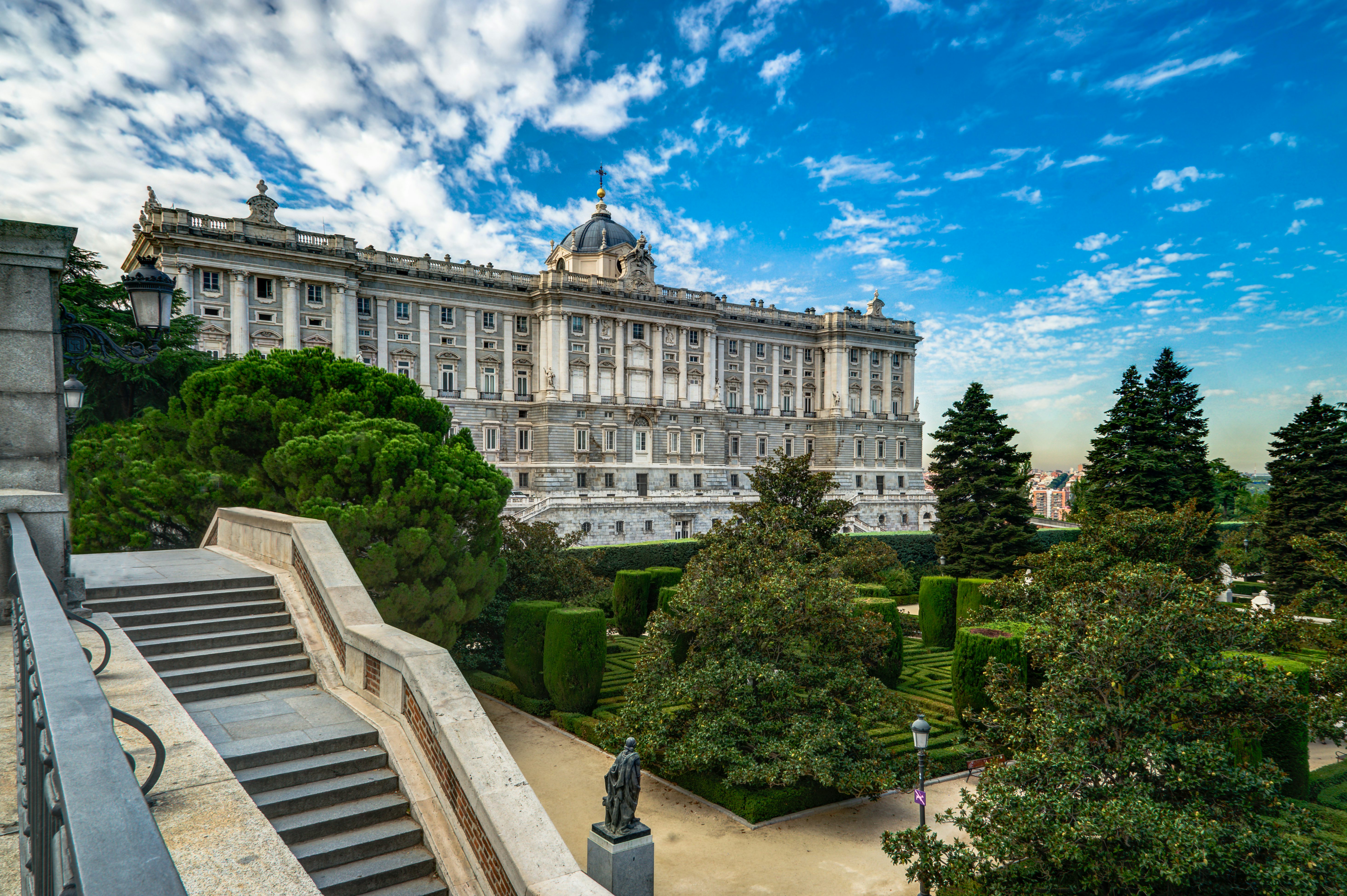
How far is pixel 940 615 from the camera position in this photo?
28094mm

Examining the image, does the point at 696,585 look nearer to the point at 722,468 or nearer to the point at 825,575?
the point at 825,575

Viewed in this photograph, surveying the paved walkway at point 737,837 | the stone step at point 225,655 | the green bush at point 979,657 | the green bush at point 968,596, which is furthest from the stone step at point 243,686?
the green bush at point 968,596

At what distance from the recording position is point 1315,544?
17281 millimetres

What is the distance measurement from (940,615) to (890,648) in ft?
25.6

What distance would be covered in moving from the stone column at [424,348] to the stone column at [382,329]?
232cm

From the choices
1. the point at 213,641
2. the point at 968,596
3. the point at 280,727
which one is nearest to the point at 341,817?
the point at 280,727

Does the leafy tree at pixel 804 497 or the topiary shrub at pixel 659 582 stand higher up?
the leafy tree at pixel 804 497

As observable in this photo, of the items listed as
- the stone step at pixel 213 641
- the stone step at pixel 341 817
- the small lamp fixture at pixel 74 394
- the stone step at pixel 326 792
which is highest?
the small lamp fixture at pixel 74 394

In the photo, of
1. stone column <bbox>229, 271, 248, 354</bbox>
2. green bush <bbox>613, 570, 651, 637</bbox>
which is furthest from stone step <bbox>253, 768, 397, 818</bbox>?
stone column <bbox>229, 271, 248, 354</bbox>

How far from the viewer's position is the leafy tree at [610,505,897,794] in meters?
13.0

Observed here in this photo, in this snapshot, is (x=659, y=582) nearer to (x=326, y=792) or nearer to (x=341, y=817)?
(x=326, y=792)

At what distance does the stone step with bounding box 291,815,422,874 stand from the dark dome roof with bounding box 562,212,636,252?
218ft

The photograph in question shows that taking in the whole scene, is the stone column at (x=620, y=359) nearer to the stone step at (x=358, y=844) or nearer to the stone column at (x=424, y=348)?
the stone column at (x=424, y=348)

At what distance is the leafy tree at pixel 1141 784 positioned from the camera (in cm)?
773
